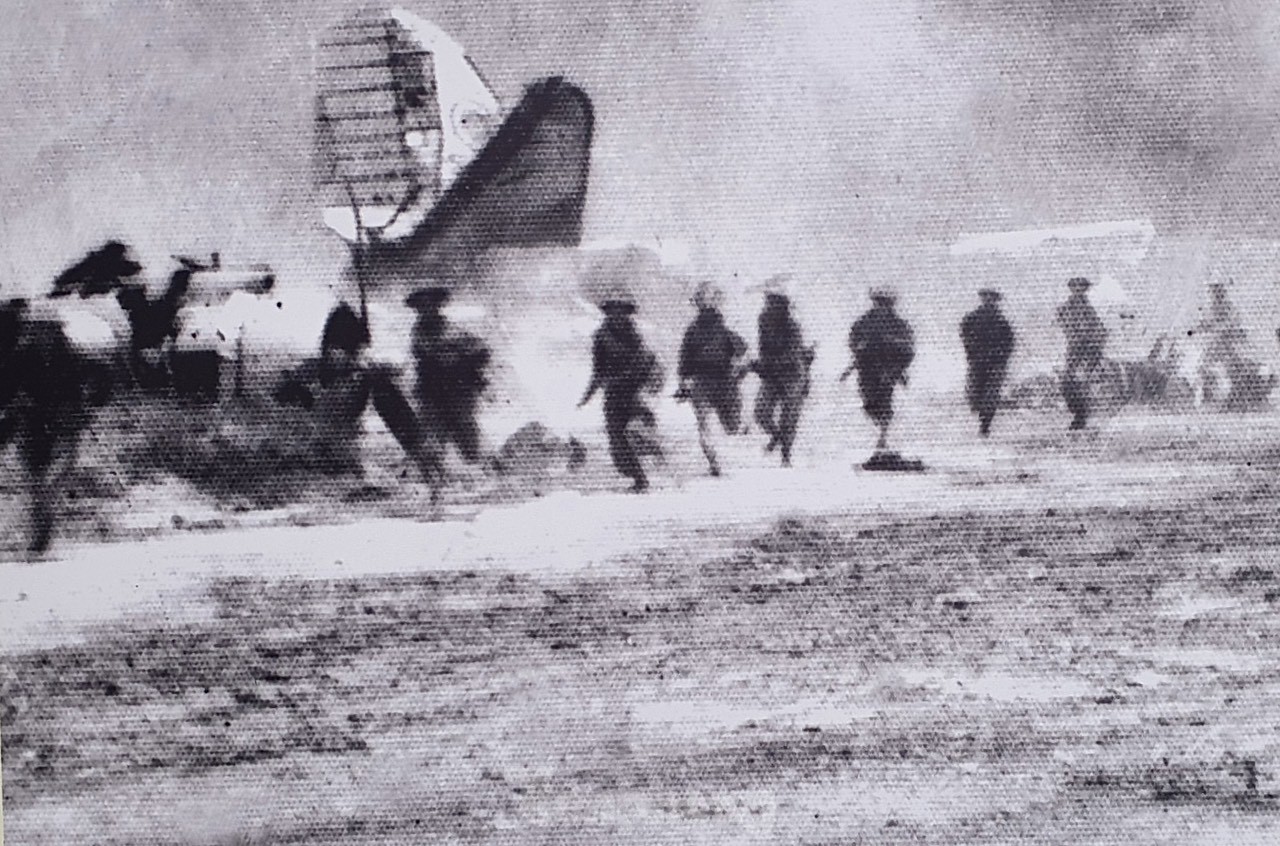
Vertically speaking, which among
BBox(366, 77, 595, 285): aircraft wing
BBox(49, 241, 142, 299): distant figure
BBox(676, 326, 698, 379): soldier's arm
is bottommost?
BBox(676, 326, 698, 379): soldier's arm

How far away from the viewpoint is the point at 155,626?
163 centimetres

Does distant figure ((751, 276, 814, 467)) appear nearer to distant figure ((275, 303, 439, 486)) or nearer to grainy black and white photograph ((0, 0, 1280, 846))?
grainy black and white photograph ((0, 0, 1280, 846))

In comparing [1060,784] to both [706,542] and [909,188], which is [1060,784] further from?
[909,188]

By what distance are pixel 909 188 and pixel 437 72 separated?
2.34 ft

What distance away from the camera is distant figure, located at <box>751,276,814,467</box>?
1.62m

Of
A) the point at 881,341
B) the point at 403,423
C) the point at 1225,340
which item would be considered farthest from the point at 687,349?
the point at 1225,340

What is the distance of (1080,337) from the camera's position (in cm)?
162

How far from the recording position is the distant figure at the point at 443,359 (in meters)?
1.62

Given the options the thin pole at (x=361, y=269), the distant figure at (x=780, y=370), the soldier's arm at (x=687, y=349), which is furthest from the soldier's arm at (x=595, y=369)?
the thin pole at (x=361, y=269)

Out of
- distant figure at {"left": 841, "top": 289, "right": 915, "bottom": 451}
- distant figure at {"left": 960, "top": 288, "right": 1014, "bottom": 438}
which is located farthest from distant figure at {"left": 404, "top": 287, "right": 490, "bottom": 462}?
distant figure at {"left": 960, "top": 288, "right": 1014, "bottom": 438}

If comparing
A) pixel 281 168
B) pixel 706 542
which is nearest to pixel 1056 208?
pixel 706 542

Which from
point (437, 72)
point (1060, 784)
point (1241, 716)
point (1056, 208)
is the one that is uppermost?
point (437, 72)

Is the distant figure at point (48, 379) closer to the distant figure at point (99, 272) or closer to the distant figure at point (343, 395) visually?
the distant figure at point (99, 272)

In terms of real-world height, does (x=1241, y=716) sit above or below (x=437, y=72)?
below
